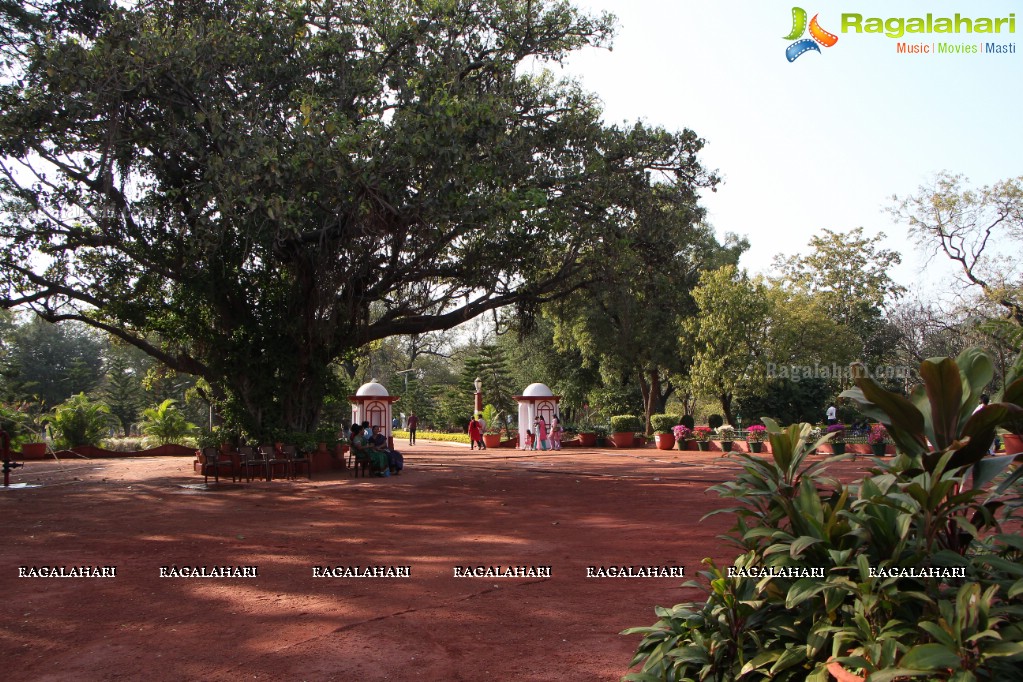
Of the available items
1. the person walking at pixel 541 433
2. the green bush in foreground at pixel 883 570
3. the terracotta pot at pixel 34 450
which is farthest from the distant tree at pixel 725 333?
the green bush in foreground at pixel 883 570

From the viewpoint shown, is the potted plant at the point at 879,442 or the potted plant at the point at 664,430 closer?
the potted plant at the point at 879,442

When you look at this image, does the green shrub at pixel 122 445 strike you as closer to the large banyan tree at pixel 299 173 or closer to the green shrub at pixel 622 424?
the large banyan tree at pixel 299 173

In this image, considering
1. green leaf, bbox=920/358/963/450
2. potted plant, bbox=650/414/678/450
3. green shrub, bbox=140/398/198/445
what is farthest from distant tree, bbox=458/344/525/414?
green leaf, bbox=920/358/963/450

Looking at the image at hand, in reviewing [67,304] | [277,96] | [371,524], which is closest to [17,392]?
[67,304]

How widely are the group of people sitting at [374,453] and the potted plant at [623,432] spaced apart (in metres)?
15.4

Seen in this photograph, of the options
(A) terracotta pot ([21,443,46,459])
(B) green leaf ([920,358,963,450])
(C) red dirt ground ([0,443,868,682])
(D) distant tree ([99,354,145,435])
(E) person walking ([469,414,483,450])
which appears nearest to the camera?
(B) green leaf ([920,358,963,450])

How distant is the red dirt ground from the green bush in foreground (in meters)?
1.07

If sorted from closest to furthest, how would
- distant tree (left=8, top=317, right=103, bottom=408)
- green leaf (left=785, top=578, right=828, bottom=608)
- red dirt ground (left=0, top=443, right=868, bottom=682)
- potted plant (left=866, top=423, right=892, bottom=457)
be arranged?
green leaf (left=785, top=578, right=828, bottom=608), red dirt ground (left=0, top=443, right=868, bottom=682), potted plant (left=866, top=423, right=892, bottom=457), distant tree (left=8, top=317, right=103, bottom=408)

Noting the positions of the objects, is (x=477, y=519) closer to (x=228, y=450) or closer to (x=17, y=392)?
(x=228, y=450)

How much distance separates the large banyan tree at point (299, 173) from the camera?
14172 mm

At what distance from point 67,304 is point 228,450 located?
196 inches

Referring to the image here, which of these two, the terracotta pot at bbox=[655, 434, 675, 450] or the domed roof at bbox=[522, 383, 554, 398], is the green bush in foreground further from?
the domed roof at bbox=[522, 383, 554, 398]

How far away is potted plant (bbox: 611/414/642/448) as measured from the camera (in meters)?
32.6

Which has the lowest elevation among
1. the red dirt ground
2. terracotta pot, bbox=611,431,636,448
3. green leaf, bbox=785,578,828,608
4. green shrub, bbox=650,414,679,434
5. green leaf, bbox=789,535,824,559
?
terracotta pot, bbox=611,431,636,448
